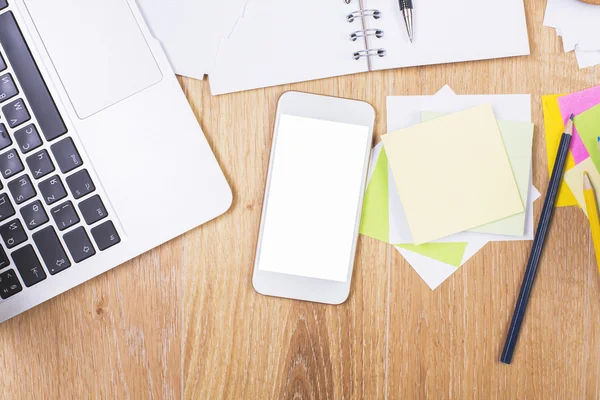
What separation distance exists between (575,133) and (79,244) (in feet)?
1.71

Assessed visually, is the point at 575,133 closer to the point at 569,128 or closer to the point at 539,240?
the point at 569,128

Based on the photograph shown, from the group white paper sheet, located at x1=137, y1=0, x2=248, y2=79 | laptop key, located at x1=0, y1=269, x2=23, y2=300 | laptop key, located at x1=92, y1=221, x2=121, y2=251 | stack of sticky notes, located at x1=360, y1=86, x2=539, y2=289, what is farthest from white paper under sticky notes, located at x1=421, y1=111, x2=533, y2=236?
laptop key, located at x1=0, y1=269, x2=23, y2=300

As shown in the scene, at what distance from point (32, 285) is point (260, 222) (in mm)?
228

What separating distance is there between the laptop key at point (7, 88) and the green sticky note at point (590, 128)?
1.86 feet

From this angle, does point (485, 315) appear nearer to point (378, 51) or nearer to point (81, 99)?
point (378, 51)

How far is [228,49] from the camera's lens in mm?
540

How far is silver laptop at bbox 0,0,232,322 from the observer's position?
0.48m

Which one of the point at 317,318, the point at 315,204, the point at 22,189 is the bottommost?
the point at 317,318

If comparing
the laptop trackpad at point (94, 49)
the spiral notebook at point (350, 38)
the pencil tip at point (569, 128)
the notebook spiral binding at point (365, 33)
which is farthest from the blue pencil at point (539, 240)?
the laptop trackpad at point (94, 49)

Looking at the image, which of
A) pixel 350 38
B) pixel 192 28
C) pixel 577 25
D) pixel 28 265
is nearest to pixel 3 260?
pixel 28 265

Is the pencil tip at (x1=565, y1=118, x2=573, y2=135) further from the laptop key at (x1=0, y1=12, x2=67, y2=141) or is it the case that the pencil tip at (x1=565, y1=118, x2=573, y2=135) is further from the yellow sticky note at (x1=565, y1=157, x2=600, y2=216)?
the laptop key at (x1=0, y1=12, x2=67, y2=141)

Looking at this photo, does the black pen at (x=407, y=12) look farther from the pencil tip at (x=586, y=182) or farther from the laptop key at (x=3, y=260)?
the laptop key at (x=3, y=260)

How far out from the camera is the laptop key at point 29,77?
1.56 feet

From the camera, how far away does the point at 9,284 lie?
1.59ft
